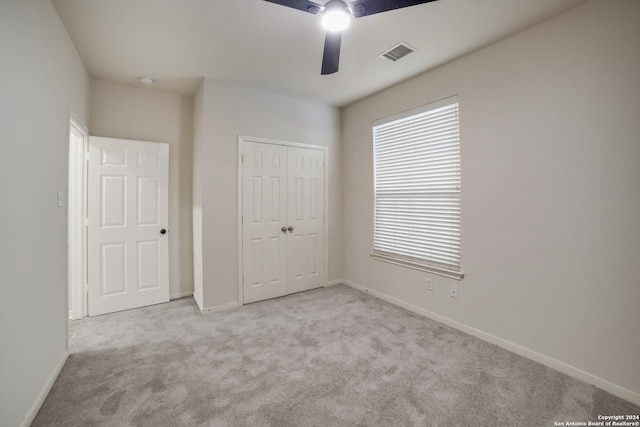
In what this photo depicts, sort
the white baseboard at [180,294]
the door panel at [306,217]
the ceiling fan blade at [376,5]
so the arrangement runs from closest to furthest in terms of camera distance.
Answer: the ceiling fan blade at [376,5] → the white baseboard at [180,294] → the door panel at [306,217]

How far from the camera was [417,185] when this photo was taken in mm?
3182

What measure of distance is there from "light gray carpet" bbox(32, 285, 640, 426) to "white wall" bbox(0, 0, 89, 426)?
323 mm

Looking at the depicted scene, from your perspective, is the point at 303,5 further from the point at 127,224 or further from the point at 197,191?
the point at 127,224

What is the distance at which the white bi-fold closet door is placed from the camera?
3.48 m

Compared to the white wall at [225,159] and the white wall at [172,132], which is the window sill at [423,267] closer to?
the white wall at [225,159]

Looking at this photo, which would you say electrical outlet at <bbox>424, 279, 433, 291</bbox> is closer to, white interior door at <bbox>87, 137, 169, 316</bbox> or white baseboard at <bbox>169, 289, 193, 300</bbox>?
white baseboard at <bbox>169, 289, 193, 300</bbox>

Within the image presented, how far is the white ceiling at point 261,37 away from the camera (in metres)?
2.03

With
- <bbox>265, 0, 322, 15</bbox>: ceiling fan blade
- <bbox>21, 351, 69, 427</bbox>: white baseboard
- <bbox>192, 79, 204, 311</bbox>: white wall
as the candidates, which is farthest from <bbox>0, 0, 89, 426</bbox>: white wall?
<bbox>265, 0, 322, 15</bbox>: ceiling fan blade

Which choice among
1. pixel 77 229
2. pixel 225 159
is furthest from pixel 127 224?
pixel 225 159

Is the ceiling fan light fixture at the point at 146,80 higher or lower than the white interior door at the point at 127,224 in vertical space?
higher

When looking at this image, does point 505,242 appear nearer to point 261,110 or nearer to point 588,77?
point 588,77

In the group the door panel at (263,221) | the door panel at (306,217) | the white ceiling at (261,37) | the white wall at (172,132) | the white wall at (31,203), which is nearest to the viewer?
the white wall at (31,203)

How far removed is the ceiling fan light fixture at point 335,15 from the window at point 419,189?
1.65m

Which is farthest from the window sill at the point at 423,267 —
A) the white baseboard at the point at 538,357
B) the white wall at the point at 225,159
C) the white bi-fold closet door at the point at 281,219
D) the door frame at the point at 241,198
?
the white wall at the point at 225,159
